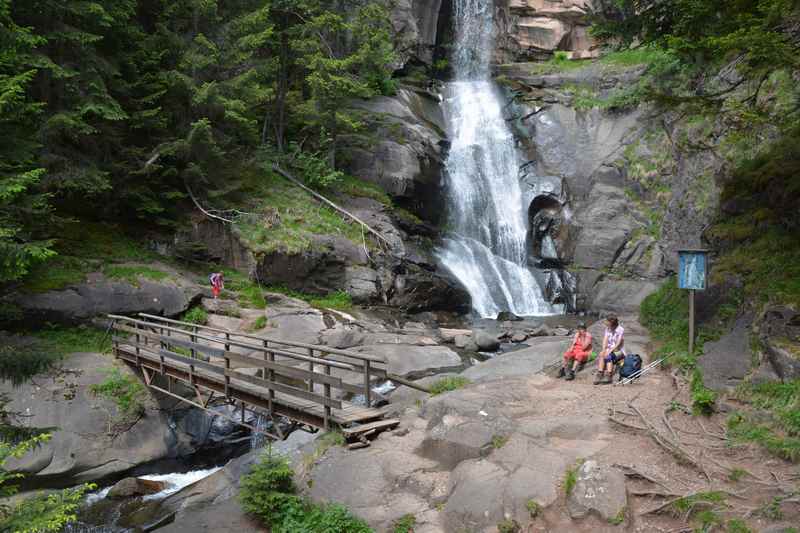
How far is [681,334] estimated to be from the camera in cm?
1182

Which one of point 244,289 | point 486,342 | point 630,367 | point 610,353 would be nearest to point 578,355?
point 610,353

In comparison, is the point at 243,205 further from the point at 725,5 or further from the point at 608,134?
the point at 608,134

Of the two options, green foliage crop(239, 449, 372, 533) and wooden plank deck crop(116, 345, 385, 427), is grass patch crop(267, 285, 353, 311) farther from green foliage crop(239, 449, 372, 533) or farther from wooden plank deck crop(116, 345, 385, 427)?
green foliage crop(239, 449, 372, 533)

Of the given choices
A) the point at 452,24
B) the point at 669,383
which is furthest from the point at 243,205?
the point at 452,24

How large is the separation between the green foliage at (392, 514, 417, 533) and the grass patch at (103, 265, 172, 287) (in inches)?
554

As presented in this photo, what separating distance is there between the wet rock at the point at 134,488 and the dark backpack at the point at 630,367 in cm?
Answer: 997

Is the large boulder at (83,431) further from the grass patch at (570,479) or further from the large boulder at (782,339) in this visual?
the large boulder at (782,339)

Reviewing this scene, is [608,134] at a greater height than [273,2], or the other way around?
[273,2]

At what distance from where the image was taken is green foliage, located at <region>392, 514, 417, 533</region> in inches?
269

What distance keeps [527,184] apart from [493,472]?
80.8 feet

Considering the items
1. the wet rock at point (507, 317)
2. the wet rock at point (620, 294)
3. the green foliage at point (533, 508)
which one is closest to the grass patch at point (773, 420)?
the green foliage at point (533, 508)

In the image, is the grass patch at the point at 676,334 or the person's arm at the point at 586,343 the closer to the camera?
the grass patch at the point at 676,334

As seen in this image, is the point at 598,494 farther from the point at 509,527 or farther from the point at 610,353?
the point at 610,353

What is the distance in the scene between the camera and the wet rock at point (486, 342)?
18391 millimetres
